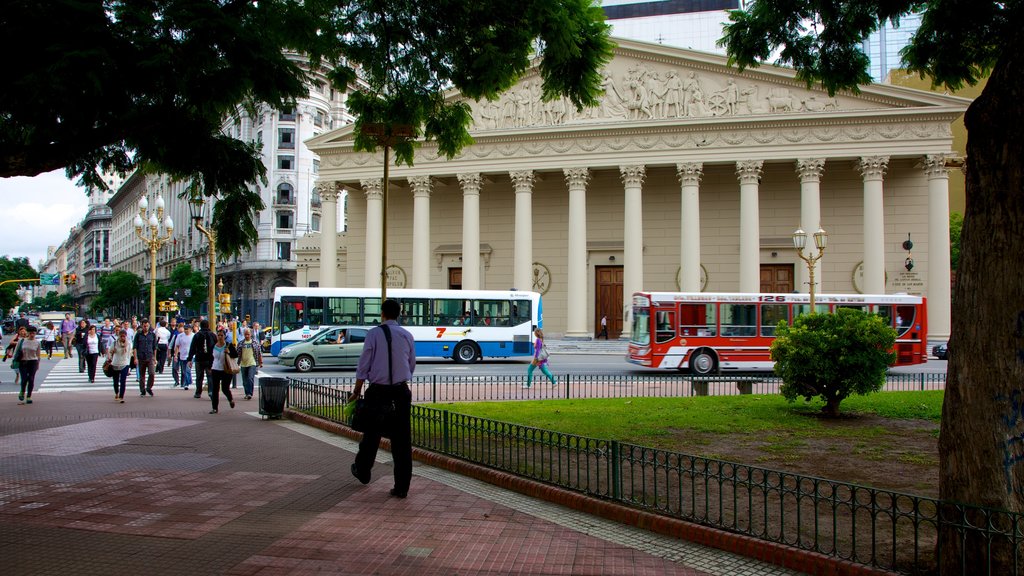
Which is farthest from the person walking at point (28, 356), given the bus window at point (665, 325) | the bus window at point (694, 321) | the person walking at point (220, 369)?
the bus window at point (694, 321)

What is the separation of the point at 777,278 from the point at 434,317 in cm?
2056

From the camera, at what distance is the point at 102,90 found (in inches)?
284

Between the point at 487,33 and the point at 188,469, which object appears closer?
the point at 188,469

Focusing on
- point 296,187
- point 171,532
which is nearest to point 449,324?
point 171,532

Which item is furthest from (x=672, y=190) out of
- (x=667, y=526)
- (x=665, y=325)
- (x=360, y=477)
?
(x=667, y=526)

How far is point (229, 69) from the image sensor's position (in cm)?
829

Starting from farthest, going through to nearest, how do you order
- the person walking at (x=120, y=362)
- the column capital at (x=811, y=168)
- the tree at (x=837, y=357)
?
the column capital at (x=811, y=168) < the person walking at (x=120, y=362) < the tree at (x=837, y=357)

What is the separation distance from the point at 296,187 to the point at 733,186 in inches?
1805

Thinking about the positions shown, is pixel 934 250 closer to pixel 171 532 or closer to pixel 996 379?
pixel 996 379

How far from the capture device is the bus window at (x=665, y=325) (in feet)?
84.3

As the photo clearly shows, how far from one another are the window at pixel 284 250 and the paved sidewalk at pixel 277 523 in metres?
63.2

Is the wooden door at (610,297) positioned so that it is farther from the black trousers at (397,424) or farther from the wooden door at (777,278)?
the black trousers at (397,424)

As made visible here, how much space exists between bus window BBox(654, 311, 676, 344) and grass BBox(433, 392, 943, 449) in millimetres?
8720

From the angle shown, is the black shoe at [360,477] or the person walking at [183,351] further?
the person walking at [183,351]
